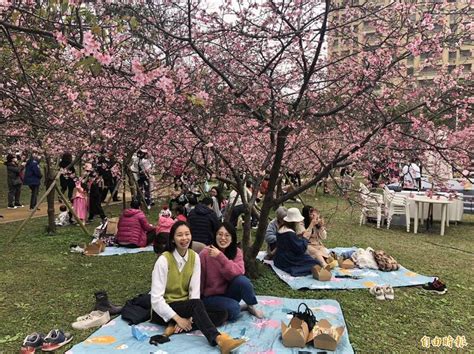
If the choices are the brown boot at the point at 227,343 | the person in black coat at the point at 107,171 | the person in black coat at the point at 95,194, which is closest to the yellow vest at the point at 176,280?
the brown boot at the point at 227,343

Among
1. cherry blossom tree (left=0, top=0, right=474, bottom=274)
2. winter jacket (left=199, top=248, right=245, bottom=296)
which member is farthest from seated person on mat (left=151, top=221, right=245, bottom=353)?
cherry blossom tree (left=0, top=0, right=474, bottom=274)

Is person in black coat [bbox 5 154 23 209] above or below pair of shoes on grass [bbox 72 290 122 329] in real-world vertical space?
above

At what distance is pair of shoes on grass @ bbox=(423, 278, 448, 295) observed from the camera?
17.4 ft

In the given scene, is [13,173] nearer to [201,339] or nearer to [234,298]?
[234,298]

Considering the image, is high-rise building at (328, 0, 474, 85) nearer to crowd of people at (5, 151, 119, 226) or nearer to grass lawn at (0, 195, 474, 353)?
grass lawn at (0, 195, 474, 353)

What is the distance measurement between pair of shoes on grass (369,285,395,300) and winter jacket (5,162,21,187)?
31.2 feet

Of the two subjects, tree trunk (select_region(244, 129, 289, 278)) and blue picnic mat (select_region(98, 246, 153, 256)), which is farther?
blue picnic mat (select_region(98, 246, 153, 256))

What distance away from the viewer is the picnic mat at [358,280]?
545cm

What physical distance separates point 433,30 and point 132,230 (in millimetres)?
5519

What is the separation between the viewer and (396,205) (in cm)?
981

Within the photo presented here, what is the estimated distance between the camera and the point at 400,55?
4.19 meters

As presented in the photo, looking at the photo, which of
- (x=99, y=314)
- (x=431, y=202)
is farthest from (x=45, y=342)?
(x=431, y=202)

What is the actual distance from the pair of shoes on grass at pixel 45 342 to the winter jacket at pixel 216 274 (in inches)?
52.9

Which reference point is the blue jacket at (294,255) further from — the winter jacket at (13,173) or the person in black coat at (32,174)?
the winter jacket at (13,173)
